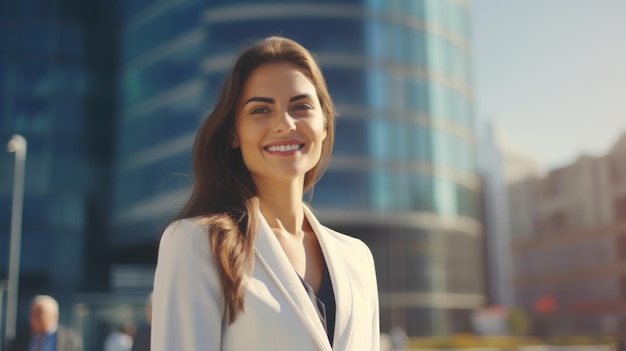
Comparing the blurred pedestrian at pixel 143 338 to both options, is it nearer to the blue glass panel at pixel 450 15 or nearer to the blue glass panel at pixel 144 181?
the blue glass panel at pixel 144 181

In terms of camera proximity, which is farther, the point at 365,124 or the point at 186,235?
the point at 365,124

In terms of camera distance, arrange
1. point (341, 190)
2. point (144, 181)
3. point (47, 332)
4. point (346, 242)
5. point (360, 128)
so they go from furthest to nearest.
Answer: point (144, 181) → point (360, 128) → point (341, 190) → point (47, 332) → point (346, 242)

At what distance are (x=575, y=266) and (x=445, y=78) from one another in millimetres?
57512

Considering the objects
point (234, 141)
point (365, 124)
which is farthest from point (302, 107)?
point (365, 124)

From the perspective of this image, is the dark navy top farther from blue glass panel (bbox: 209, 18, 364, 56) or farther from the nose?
blue glass panel (bbox: 209, 18, 364, 56)

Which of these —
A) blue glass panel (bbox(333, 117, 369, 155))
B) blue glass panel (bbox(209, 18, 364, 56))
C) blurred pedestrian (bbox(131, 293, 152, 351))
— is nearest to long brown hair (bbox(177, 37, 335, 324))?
blurred pedestrian (bbox(131, 293, 152, 351))

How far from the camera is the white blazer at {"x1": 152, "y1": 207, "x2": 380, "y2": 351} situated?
5.62 ft

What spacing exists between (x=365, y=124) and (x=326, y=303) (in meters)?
36.7

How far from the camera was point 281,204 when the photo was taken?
207 centimetres

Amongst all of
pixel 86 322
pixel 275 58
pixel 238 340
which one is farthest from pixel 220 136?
pixel 86 322

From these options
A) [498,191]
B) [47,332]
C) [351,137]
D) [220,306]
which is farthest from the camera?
[498,191]

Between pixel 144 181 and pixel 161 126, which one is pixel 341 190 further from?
pixel 144 181

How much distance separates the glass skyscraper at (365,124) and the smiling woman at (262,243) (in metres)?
34.5

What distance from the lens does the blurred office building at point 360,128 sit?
38062 millimetres
